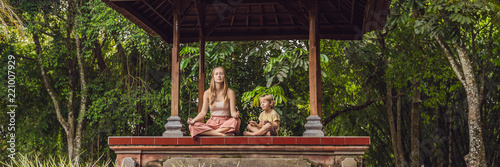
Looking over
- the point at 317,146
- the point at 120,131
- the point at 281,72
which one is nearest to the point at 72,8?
the point at 120,131

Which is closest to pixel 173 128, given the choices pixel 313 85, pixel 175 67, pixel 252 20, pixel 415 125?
pixel 175 67

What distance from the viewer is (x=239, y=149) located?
23.7 feet

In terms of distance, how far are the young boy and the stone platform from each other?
1.43 ft

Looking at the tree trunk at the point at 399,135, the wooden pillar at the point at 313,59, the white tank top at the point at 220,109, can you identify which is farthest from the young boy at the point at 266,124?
the tree trunk at the point at 399,135

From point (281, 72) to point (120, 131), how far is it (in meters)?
7.38

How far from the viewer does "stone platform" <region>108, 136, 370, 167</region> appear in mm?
7066

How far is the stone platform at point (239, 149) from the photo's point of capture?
23.2 feet

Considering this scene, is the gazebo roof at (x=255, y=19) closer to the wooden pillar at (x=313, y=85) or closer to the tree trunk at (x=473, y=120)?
the wooden pillar at (x=313, y=85)

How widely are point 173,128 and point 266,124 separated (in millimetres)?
1289

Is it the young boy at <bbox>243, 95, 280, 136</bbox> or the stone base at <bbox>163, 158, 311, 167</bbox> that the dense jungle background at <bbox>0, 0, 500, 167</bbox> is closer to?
the young boy at <bbox>243, 95, 280, 136</bbox>

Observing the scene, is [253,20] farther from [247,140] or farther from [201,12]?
[247,140]

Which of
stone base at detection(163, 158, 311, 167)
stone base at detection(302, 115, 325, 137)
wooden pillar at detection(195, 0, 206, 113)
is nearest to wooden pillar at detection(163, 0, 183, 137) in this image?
stone base at detection(163, 158, 311, 167)

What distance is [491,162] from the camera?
1709cm

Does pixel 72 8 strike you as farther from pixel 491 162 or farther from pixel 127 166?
pixel 491 162
